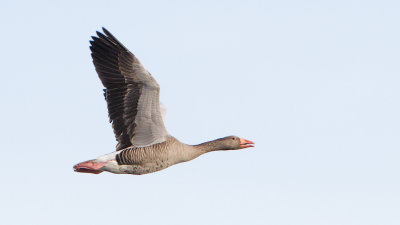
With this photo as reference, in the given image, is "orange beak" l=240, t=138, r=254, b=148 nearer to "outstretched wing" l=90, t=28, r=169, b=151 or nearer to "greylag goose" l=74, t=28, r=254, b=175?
"greylag goose" l=74, t=28, r=254, b=175

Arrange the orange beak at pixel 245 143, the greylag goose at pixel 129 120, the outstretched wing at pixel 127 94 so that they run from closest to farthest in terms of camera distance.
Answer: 1. the outstretched wing at pixel 127 94
2. the greylag goose at pixel 129 120
3. the orange beak at pixel 245 143

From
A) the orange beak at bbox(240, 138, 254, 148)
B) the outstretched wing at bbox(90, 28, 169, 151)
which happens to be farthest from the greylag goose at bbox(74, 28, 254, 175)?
the orange beak at bbox(240, 138, 254, 148)

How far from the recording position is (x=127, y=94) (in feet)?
55.7

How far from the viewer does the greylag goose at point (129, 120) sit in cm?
1689

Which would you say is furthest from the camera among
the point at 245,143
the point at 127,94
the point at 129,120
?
the point at 245,143

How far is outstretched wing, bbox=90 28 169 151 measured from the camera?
659 inches

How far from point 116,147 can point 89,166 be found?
35.7 inches

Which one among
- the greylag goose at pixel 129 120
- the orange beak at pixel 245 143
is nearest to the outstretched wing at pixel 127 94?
the greylag goose at pixel 129 120

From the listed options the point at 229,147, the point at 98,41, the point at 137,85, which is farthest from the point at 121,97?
the point at 229,147

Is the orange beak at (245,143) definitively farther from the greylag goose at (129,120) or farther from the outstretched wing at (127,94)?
the outstretched wing at (127,94)

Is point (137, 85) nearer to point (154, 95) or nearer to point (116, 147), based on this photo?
point (154, 95)

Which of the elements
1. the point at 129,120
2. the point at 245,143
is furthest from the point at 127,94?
the point at 245,143

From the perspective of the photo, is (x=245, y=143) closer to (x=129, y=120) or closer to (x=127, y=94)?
(x=129, y=120)

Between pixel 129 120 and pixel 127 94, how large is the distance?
2.48 ft
